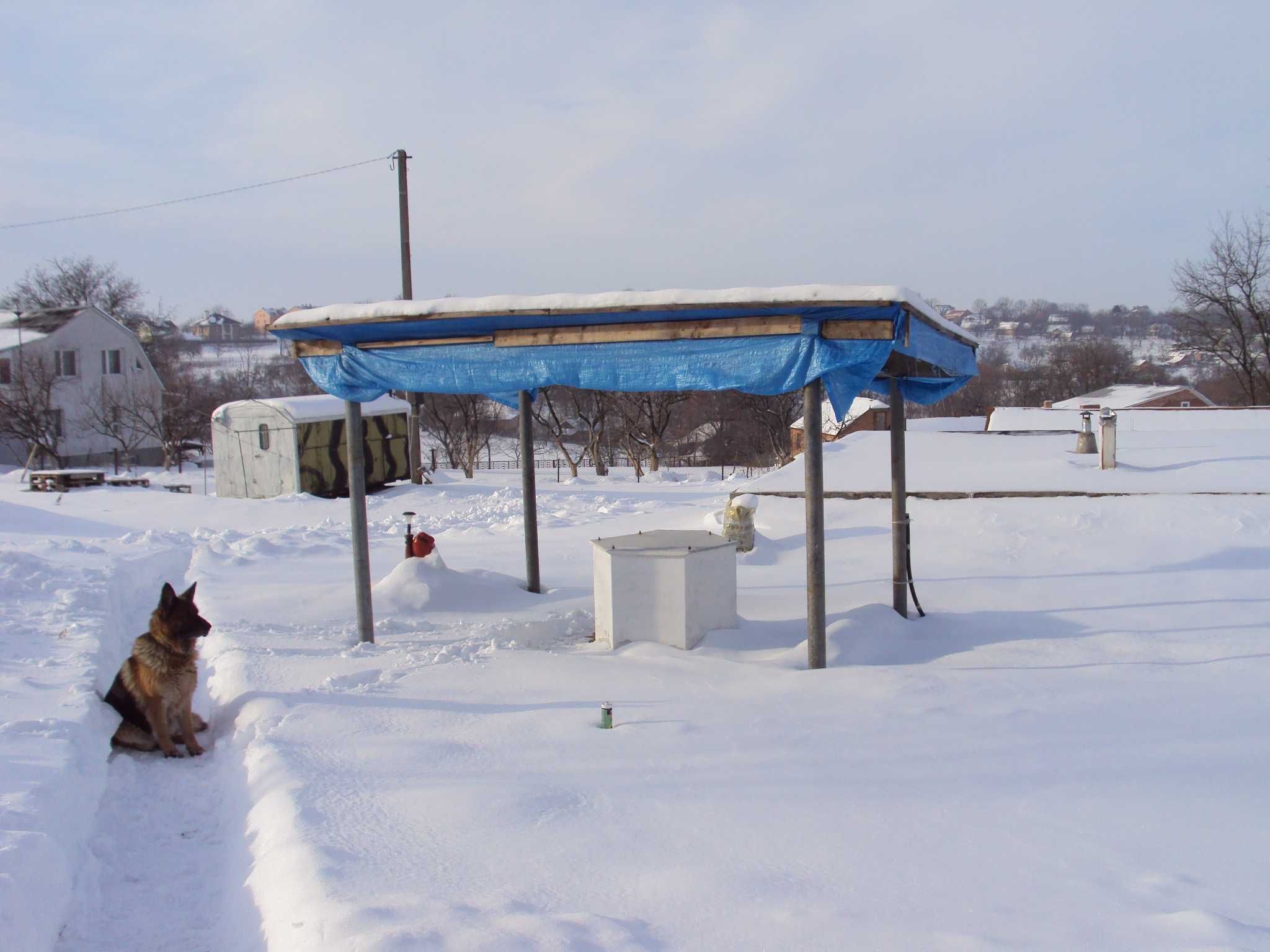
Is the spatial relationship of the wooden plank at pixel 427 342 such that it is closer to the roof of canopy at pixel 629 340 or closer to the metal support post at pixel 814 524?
the roof of canopy at pixel 629 340

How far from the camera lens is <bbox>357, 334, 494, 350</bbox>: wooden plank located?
6.92 metres

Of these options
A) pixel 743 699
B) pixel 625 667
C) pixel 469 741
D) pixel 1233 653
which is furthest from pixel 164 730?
pixel 1233 653

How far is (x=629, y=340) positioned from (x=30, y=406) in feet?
117

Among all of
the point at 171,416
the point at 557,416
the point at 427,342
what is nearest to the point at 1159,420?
the point at 557,416

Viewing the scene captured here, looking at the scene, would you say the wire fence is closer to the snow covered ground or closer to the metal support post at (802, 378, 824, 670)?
the snow covered ground

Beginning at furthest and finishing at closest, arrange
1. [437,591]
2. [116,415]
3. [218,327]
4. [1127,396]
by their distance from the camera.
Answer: [218,327]
[1127,396]
[116,415]
[437,591]

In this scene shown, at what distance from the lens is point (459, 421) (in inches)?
1816

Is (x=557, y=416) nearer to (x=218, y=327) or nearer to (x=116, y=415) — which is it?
(x=116, y=415)

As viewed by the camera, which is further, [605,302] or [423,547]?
[423,547]

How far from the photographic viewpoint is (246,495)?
21.7m

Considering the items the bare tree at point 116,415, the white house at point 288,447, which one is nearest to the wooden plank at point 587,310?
the white house at point 288,447

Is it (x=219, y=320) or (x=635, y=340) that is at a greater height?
(x=219, y=320)

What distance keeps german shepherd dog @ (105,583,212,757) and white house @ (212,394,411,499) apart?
15811mm

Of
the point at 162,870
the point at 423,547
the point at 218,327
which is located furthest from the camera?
the point at 218,327
